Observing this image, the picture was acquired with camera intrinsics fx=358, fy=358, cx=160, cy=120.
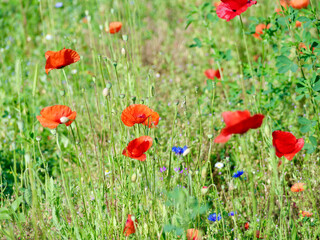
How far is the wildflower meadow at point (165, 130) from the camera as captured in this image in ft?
4.37

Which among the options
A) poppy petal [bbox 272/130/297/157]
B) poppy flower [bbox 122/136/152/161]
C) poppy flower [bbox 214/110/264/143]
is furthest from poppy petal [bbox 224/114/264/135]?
A: poppy flower [bbox 122/136/152/161]

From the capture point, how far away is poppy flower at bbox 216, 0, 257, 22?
53.4 inches

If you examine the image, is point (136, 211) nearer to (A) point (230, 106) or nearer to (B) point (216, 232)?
(B) point (216, 232)

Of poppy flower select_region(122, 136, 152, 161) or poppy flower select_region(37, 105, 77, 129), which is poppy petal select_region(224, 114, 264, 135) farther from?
poppy flower select_region(37, 105, 77, 129)

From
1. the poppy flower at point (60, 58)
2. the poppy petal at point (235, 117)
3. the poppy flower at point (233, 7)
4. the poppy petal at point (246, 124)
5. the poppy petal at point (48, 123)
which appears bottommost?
the poppy petal at point (48, 123)

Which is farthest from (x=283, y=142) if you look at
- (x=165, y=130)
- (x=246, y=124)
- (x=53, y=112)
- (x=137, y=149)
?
(x=165, y=130)

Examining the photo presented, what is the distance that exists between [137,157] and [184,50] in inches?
102

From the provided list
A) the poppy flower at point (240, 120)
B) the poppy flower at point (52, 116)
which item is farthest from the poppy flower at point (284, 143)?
the poppy flower at point (52, 116)

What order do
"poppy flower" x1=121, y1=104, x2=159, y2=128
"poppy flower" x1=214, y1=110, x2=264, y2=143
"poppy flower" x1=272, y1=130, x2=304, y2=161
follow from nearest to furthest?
1. "poppy flower" x1=214, y1=110, x2=264, y2=143
2. "poppy flower" x1=272, y1=130, x2=304, y2=161
3. "poppy flower" x1=121, y1=104, x2=159, y2=128

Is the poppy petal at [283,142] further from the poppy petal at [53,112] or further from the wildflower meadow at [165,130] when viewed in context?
the poppy petal at [53,112]

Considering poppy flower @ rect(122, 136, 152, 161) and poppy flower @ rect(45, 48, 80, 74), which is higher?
poppy flower @ rect(45, 48, 80, 74)

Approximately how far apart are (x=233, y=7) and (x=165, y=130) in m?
1.30

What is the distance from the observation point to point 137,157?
131 cm

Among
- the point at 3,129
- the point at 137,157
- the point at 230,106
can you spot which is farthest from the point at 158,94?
the point at 137,157
